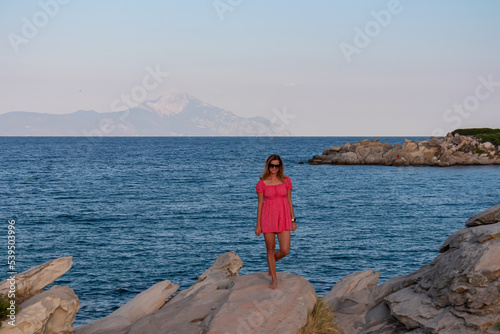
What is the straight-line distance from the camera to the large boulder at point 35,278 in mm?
13852

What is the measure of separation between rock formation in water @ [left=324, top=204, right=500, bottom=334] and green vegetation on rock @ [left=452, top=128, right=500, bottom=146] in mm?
106244

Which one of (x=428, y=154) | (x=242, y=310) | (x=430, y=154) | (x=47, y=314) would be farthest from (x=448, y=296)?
(x=430, y=154)

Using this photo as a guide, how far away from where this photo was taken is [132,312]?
591 inches

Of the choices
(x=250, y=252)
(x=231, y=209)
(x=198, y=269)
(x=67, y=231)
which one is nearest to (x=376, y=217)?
(x=231, y=209)

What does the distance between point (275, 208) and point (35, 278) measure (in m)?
7.66

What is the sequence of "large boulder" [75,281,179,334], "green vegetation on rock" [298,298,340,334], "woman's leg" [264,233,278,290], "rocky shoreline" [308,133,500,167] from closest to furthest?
"green vegetation on rock" [298,298,340,334] < "woman's leg" [264,233,278,290] < "large boulder" [75,281,179,334] < "rocky shoreline" [308,133,500,167]

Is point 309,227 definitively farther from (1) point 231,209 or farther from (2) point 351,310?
(2) point 351,310

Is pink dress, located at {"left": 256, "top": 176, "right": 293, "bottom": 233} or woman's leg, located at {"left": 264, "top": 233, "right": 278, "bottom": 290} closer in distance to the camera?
pink dress, located at {"left": 256, "top": 176, "right": 293, "bottom": 233}

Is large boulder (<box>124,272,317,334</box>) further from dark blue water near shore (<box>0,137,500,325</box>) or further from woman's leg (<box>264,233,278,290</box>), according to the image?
dark blue water near shore (<box>0,137,500,325</box>)

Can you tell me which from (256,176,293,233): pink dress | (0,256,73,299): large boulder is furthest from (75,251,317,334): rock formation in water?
(0,256,73,299): large boulder

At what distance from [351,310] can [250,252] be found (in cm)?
1811

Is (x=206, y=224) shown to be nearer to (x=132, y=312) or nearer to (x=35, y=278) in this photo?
(x=132, y=312)

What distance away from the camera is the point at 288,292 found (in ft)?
40.2

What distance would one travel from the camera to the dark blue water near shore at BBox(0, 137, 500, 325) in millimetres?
28516
